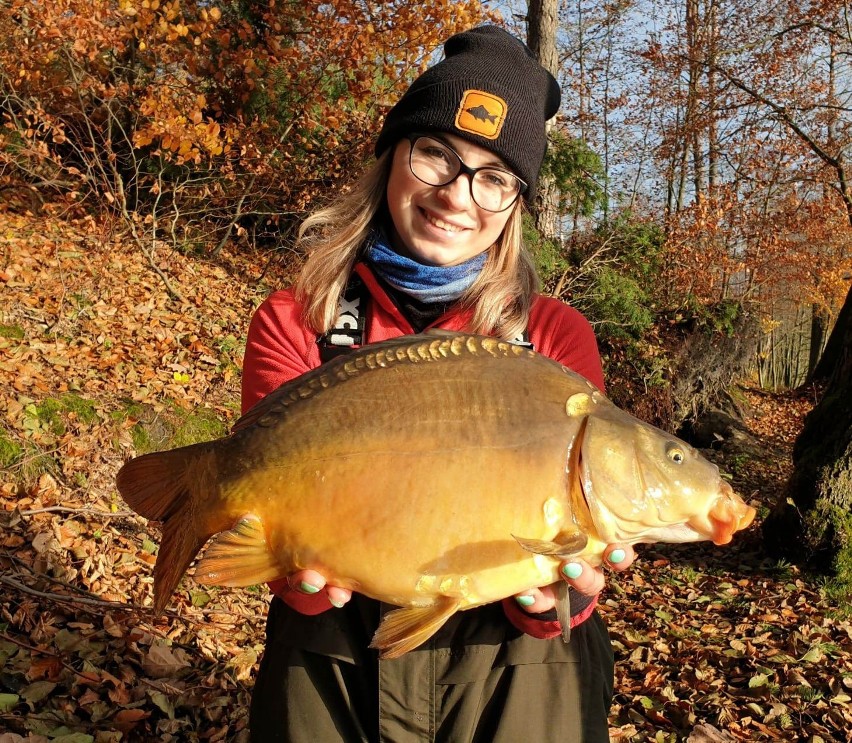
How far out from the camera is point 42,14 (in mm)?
6605

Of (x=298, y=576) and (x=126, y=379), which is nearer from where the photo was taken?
(x=298, y=576)

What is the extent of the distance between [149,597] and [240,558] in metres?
2.89

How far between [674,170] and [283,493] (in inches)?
781

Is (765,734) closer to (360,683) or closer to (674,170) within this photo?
(360,683)

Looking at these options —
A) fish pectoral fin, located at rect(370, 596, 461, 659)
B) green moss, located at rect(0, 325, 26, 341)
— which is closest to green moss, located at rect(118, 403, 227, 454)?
green moss, located at rect(0, 325, 26, 341)

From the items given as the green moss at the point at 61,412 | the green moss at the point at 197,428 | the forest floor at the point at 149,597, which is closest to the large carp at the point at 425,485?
the forest floor at the point at 149,597

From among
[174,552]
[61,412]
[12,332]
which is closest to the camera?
[174,552]

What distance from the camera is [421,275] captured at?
2059mm

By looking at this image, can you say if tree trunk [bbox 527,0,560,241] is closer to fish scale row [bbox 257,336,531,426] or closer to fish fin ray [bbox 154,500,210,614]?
fish scale row [bbox 257,336,531,426]

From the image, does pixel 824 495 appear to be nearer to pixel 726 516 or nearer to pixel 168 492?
pixel 726 516

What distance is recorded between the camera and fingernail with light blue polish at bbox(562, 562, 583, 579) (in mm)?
1521

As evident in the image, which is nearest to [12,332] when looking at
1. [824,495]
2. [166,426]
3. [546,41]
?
[166,426]

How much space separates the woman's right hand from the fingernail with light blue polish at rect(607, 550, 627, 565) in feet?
2.01

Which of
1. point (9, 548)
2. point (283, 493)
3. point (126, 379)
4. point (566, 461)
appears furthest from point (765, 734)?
point (126, 379)
